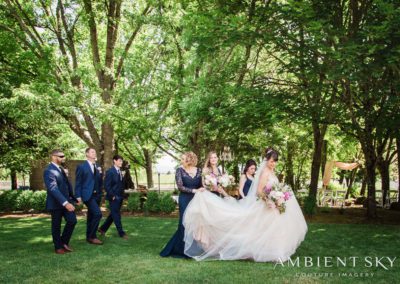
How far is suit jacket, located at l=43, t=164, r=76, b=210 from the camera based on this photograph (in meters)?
8.35

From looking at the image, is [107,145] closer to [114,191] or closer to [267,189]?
[114,191]

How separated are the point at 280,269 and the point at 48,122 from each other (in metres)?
17.2

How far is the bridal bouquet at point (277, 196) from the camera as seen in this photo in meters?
7.87

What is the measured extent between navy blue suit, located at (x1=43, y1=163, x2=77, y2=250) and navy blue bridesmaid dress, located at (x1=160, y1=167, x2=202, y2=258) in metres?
2.17

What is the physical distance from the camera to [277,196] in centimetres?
784

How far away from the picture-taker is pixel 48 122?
21.2 metres

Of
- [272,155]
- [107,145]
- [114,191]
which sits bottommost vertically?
[114,191]

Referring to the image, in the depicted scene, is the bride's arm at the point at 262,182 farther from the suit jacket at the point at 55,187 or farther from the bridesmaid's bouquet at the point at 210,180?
the suit jacket at the point at 55,187

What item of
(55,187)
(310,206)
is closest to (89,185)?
(55,187)

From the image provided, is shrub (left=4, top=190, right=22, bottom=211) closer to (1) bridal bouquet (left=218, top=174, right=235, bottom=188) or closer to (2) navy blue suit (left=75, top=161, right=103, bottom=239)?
(2) navy blue suit (left=75, top=161, right=103, bottom=239)

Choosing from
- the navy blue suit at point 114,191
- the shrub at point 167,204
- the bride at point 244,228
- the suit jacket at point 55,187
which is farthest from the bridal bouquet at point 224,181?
the shrub at point 167,204

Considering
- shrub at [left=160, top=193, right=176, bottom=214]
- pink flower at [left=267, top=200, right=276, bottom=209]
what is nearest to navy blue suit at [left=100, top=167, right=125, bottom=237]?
pink flower at [left=267, top=200, right=276, bottom=209]

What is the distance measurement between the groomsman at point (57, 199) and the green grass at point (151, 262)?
0.40 m

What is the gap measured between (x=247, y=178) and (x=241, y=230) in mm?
2648
